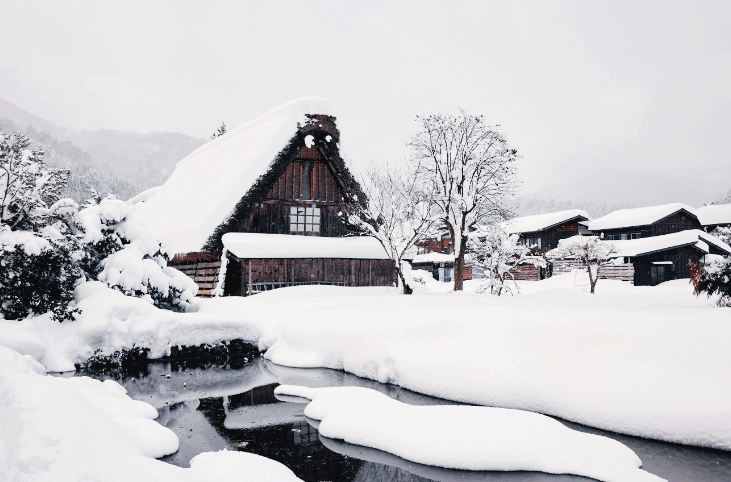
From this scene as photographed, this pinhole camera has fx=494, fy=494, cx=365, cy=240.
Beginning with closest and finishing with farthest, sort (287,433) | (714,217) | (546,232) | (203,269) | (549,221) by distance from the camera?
(287,433)
(203,269)
(549,221)
(546,232)
(714,217)

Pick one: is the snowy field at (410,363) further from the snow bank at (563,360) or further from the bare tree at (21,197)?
the bare tree at (21,197)

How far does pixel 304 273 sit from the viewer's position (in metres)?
18.4

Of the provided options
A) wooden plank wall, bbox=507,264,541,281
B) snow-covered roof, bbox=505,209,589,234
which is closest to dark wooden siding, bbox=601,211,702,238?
snow-covered roof, bbox=505,209,589,234

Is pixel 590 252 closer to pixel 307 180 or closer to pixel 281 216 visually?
pixel 307 180

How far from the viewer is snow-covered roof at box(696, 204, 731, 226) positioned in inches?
1666

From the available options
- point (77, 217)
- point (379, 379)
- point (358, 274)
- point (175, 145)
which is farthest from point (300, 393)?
point (175, 145)

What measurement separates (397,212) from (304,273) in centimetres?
425

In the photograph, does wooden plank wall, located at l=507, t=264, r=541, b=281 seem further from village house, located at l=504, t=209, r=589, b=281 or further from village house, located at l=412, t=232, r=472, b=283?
village house, located at l=412, t=232, r=472, b=283

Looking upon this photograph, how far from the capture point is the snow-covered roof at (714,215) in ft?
139

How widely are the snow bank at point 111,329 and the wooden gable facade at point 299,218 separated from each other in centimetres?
526

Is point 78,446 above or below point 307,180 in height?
below

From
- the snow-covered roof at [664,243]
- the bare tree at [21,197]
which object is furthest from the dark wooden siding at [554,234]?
the bare tree at [21,197]

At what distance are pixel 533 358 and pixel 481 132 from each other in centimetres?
1323

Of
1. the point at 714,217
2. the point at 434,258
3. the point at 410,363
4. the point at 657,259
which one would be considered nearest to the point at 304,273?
the point at 410,363
